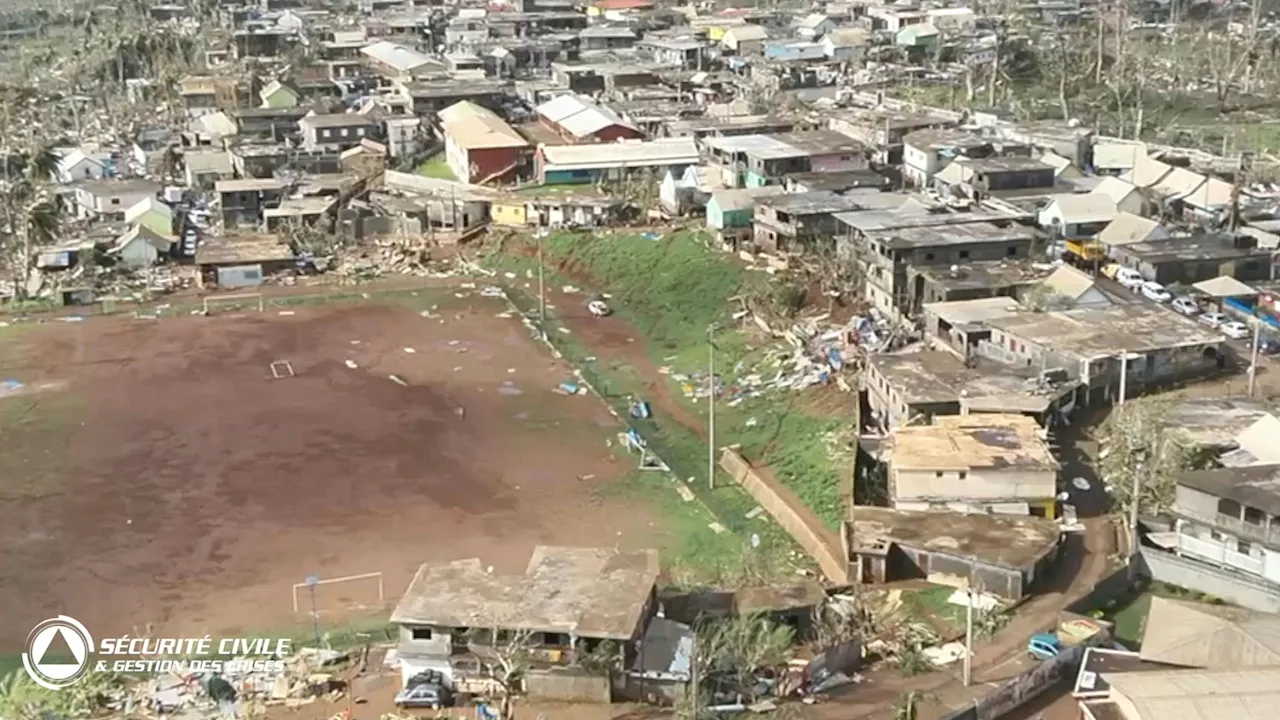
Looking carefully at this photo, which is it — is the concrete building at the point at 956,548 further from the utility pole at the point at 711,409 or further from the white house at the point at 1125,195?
the white house at the point at 1125,195

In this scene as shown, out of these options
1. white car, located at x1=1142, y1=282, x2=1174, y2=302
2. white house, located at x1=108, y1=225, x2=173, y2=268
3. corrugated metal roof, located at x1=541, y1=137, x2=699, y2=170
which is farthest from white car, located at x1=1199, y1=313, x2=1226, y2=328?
white house, located at x1=108, y1=225, x2=173, y2=268

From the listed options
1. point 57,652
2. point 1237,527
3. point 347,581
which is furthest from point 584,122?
point 1237,527

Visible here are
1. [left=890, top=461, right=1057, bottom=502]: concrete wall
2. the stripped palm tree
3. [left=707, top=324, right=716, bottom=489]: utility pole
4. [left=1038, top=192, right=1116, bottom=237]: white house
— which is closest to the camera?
[left=890, top=461, right=1057, bottom=502]: concrete wall

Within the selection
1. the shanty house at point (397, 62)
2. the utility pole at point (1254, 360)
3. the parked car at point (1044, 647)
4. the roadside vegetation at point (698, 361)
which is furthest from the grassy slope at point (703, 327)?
the shanty house at point (397, 62)

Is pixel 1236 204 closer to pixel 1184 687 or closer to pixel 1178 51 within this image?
pixel 1184 687

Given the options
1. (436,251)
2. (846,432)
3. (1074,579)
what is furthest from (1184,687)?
(436,251)

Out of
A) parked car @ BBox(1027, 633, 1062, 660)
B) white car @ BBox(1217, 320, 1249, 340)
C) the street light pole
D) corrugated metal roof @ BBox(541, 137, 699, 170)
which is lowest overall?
the street light pole

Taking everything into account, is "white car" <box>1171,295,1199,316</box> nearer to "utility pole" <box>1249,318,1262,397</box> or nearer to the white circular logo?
"utility pole" <box>1249,318,1262,397</box>
